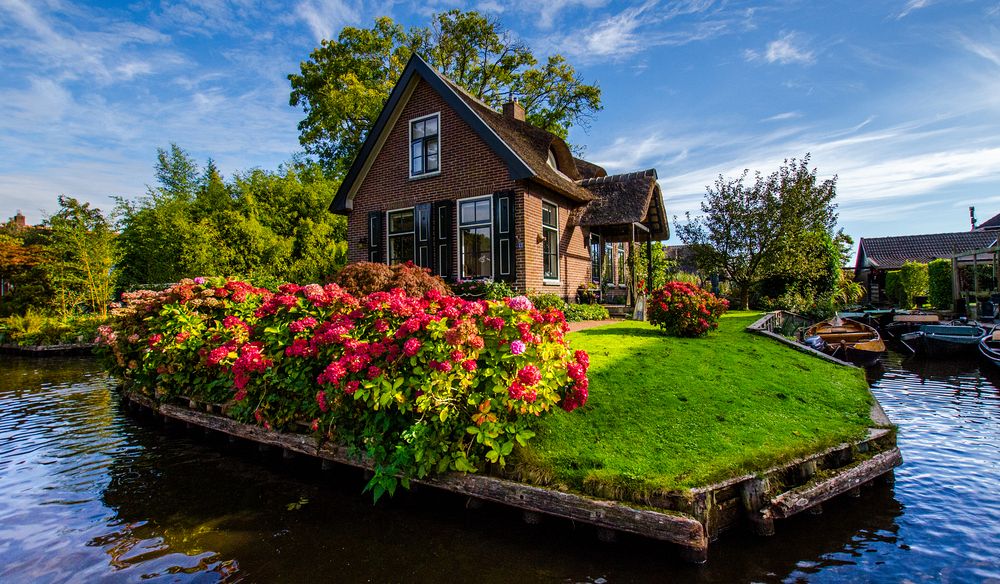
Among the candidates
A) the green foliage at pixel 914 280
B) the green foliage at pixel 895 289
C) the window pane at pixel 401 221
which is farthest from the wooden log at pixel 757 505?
the green foliage at pixel 895 289

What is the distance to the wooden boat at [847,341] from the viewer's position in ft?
39.5

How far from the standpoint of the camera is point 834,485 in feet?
13.9

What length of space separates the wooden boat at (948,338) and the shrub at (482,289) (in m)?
12.5

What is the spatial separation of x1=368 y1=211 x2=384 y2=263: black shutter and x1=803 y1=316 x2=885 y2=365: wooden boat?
12471 mm

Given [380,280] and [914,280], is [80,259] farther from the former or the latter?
[914,280]

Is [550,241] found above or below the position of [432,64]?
below

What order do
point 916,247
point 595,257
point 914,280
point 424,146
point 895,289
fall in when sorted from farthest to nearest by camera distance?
1. point 916,247
2. point 895,289
3. point 914,280
4. point 595,257
5. point 424,146

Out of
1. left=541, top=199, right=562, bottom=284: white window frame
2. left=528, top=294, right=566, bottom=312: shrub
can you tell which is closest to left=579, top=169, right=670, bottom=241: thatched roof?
left=541, top=199, right=562, bottom=284: white window frame

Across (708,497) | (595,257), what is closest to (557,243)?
(595,257)

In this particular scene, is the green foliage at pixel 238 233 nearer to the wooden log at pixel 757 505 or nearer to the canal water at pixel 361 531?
the canal water at pixel 361 531

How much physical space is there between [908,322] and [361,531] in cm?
1995

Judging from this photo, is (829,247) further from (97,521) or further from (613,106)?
(97,521)

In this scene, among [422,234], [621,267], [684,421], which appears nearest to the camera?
[684,421]

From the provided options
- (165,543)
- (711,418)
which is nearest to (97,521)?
(165,543)
